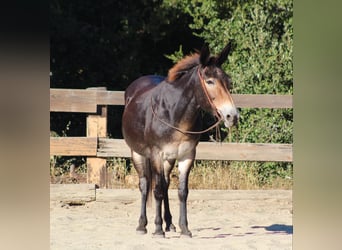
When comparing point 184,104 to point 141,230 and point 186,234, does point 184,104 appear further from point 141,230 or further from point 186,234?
point 141,230

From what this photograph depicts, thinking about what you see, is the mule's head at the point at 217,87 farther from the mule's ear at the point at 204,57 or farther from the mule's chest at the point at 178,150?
the mule's chest at the point at 178,150

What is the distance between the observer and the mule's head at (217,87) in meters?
4.82

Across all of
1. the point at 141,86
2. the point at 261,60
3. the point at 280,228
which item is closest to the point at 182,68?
the point at 141,86

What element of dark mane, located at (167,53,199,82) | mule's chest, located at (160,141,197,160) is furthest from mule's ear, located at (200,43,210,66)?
mule's chest, located at (160,141,197,160)

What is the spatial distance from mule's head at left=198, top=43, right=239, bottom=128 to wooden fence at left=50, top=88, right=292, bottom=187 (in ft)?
7.77

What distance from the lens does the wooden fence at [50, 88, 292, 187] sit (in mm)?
7527

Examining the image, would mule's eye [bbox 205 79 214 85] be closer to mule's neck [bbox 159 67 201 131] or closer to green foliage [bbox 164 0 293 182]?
mule's neck [bbox 159 67 201 131]

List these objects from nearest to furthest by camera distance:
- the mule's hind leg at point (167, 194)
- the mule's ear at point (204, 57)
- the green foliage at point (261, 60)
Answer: the mule's ear at point (204, 57) < the mule's hind leg at point (167, 194) < the green foliage at point (261, 60)

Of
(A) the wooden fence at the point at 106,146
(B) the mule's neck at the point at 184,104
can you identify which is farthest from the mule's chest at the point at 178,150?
(A) the wooden fence at the point at 106,146

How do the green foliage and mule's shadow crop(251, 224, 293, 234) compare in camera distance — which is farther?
the green foliage

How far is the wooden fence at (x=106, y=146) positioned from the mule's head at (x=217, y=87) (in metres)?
2.37

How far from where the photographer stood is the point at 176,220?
6797mm
